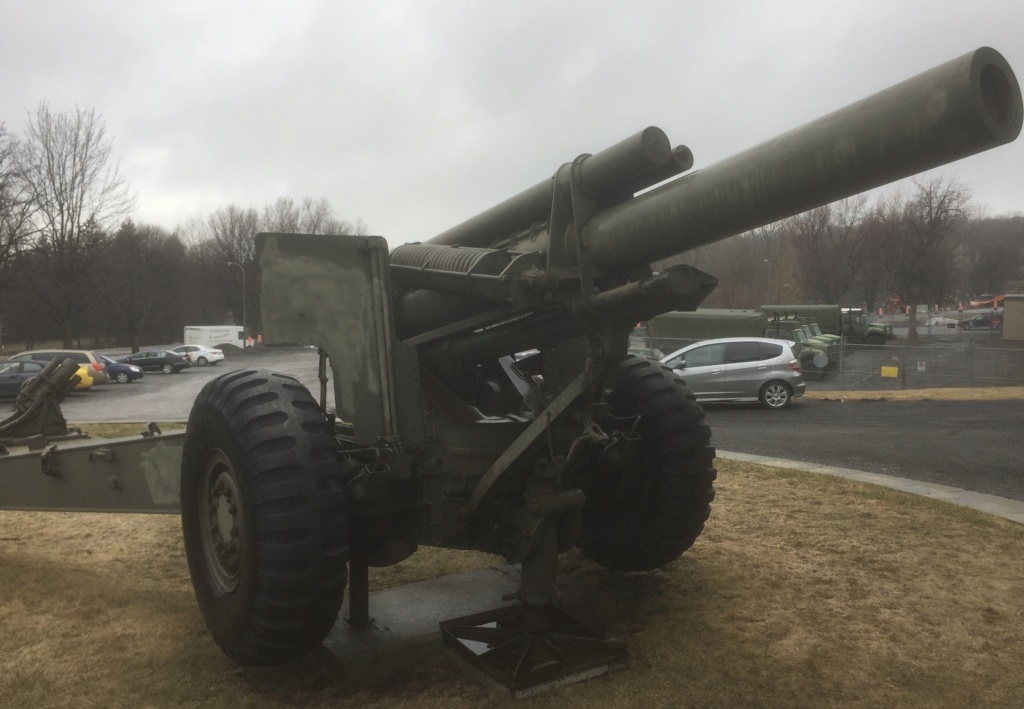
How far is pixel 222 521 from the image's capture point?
3.86 metres

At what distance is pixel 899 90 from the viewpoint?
A: 2.56m

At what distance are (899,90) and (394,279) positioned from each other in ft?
8.03

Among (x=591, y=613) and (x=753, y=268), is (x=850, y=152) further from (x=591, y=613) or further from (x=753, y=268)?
(x=753, y=268)

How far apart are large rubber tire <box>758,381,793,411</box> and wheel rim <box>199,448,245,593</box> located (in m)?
13.6

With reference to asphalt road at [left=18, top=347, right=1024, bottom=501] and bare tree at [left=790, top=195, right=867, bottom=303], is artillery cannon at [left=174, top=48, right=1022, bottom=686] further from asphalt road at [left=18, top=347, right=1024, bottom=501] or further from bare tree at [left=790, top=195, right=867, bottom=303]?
bare tree at [left=790, top=195, right=867, bottom=303]

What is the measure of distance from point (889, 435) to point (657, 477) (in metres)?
8.40

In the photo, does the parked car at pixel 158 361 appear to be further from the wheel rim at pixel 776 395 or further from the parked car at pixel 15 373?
the wheel rim at pixel 776 395

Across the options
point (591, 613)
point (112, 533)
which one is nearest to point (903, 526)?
point (591, 613)

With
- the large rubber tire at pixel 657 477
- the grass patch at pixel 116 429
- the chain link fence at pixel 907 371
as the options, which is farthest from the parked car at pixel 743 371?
the large rubber tire at pixel 657 477

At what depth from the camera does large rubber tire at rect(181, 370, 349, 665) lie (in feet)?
11.4

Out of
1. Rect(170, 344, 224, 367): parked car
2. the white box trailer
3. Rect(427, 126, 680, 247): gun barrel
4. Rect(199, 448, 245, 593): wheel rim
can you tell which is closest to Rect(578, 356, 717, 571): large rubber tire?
Rect(427, 126, 680, 247): gun barrel

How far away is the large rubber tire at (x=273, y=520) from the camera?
346 centimetres

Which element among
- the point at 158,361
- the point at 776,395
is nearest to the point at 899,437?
the point at 776,395

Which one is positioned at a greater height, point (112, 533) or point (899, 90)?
point (899, 90)
